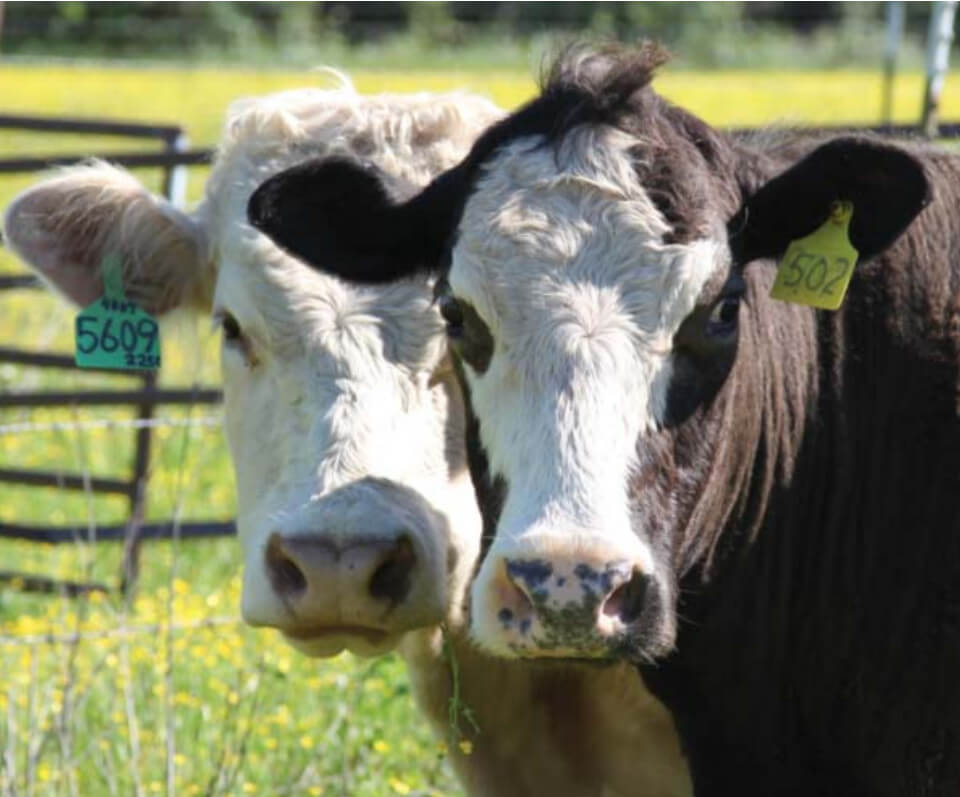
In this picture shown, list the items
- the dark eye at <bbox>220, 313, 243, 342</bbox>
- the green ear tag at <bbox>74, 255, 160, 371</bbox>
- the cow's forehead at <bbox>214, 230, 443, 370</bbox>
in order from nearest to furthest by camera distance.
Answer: the cow's forehead at <bbox>214, 230, 443, 370</bbox> < the dark eye at <bbox>220, 313, 243, 342</bbox> < the green ear tag at <bbox>74, 255, 160, 371</bbox>

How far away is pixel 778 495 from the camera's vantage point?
14.9 feet

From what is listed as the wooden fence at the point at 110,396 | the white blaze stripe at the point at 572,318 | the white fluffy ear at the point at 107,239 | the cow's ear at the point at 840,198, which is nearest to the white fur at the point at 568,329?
the white blaze stripe at the point at 572,318

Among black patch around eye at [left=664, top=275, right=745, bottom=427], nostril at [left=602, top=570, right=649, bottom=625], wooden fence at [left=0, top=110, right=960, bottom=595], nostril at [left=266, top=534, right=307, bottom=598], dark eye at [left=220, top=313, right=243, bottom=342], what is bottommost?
wooden fence at [left=0, top=110, right=960, bottom=595]

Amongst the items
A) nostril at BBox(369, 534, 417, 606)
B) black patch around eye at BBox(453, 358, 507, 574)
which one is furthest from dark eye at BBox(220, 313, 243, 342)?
black patch around eye at BBox(453, 358, 507, 574)

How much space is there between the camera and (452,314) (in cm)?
425

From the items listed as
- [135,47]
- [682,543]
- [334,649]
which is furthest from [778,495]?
[135,47]

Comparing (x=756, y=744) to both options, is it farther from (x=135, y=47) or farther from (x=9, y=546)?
(x=135, y=47)

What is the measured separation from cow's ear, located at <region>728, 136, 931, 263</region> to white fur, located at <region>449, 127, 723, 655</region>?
0.91 feet

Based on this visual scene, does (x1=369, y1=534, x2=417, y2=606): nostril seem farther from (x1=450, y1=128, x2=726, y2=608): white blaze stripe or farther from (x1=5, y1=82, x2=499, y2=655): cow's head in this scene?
(x1=450, y1=128, x2=726, y2=608): white blaze stripe

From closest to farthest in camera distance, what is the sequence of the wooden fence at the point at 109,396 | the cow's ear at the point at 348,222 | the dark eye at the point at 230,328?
the cow's ear at the point at 348,222 → the dark eye at the point at 230,328 → the wooden fence at the point at 109,396

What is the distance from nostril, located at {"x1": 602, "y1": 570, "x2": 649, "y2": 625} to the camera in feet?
12.2

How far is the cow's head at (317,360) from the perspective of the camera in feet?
15.3

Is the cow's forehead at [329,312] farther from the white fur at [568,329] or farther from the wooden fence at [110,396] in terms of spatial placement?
the wooden fence at [110,396]

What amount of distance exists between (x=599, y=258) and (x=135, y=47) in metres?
27.4
